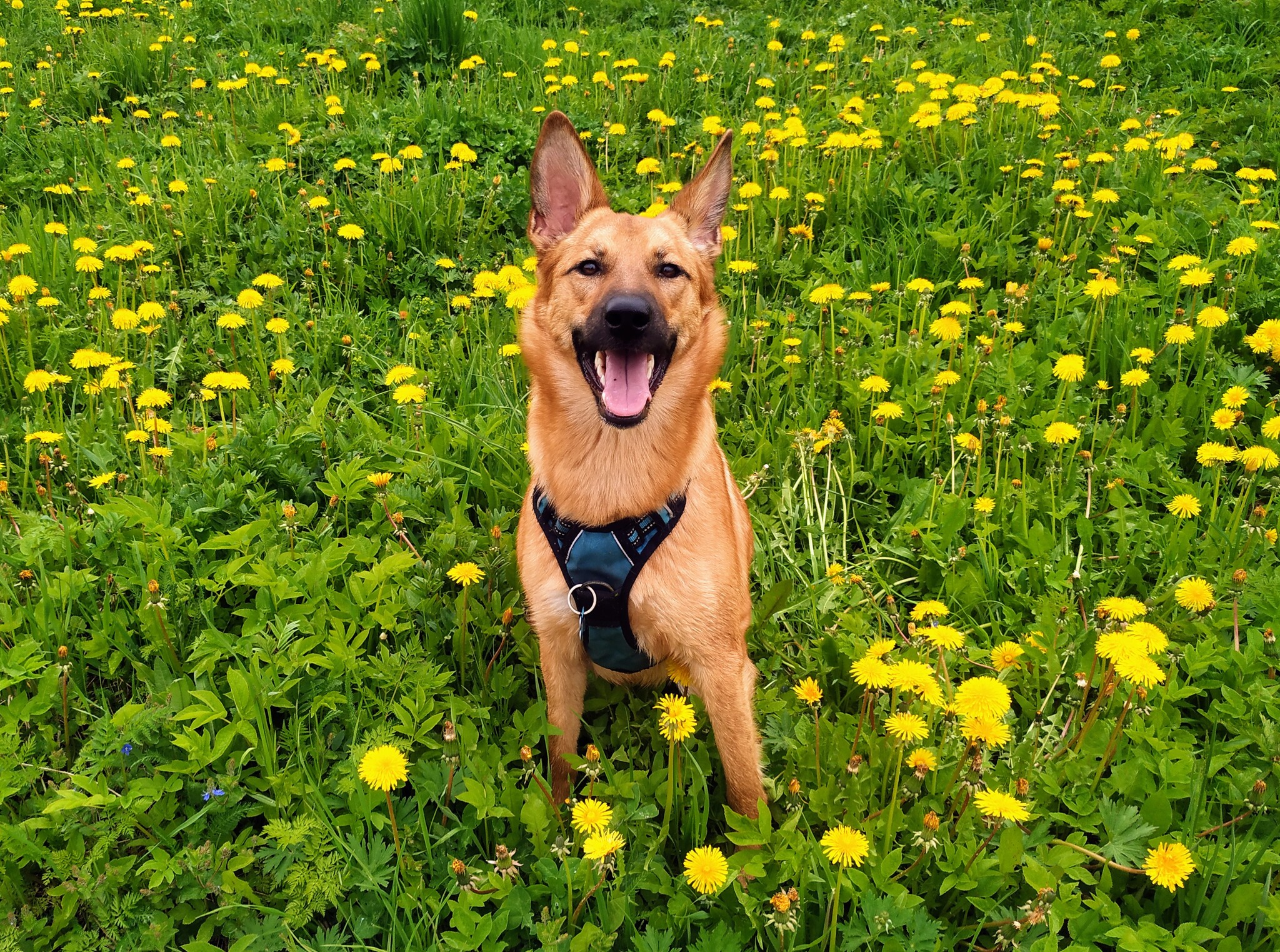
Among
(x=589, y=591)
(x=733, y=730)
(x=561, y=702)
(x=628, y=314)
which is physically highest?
(x=628, y=314)

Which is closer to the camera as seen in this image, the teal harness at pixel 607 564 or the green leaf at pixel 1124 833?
the green leaf at pixel 1124 833

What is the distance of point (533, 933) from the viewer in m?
1.91

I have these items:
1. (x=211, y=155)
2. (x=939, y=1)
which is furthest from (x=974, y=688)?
(x=939, y=1)

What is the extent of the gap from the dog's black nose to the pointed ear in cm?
70

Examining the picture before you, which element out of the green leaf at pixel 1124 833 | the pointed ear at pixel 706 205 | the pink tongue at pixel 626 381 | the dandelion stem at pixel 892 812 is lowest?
the green leaf at pixel 1124 833

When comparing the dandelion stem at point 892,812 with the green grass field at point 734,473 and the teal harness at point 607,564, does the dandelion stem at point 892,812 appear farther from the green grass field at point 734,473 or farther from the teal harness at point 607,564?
the teal harness at point 607,564

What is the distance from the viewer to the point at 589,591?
2.29 meters

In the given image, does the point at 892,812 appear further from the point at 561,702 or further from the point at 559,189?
the point at 559,189

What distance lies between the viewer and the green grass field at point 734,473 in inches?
76.1

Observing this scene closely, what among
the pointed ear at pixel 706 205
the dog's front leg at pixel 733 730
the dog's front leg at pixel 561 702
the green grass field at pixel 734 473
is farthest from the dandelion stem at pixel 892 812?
the pointed ear at pixel 706 205

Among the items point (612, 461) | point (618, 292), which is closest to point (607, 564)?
point (612, 461)

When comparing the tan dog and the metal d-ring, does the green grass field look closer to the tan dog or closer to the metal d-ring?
the tan dog

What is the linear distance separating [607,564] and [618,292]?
814 millimetres

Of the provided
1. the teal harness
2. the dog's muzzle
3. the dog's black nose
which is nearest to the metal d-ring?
the teal harness
